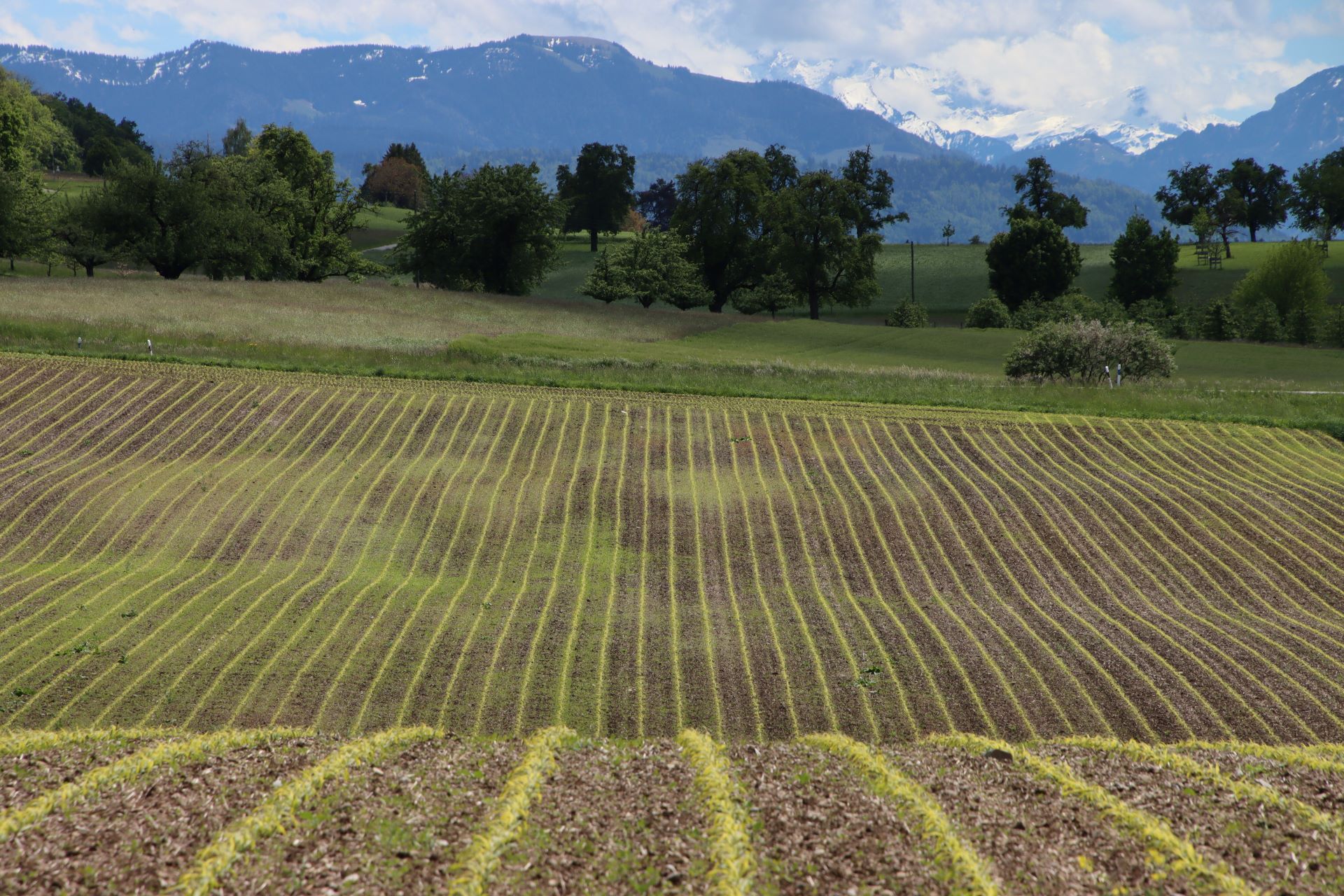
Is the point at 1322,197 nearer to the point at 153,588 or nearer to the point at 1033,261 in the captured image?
the point at 1033,261

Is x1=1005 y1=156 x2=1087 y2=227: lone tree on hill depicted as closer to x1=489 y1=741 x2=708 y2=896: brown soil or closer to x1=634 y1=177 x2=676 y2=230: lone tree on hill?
x1=634 y1=177 x2=676 y2=230: lone tree on hill

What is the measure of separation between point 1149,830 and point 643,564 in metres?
12.8

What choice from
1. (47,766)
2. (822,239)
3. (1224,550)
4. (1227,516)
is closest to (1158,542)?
(1224,550)

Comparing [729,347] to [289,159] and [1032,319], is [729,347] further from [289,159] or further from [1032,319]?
[289,159]

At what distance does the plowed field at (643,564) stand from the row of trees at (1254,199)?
288ft

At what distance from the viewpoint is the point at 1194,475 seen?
88.4 ft

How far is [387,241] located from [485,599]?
108 metres

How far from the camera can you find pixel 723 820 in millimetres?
9633

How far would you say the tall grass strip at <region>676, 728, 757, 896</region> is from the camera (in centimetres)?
866

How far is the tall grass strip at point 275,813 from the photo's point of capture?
8.37 metres

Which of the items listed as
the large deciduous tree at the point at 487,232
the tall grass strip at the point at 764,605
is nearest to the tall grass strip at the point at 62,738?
the tall grass strip at the point at 764,605

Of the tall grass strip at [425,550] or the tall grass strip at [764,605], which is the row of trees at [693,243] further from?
the tall grass strip at [764,605]

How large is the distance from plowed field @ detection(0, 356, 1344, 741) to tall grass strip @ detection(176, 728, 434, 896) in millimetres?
2901

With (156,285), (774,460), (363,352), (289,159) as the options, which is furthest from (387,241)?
(774,460)
